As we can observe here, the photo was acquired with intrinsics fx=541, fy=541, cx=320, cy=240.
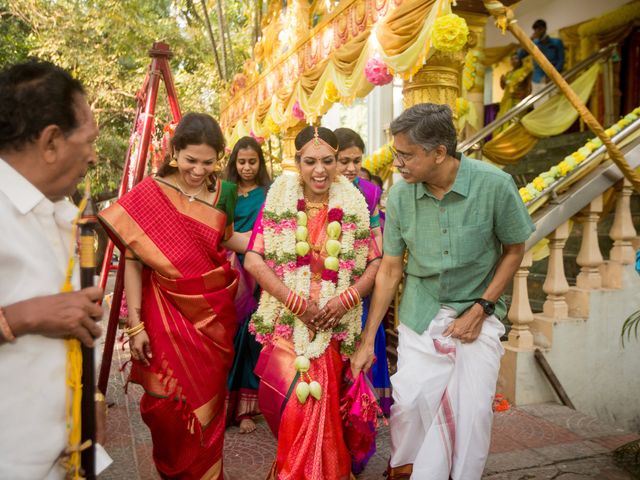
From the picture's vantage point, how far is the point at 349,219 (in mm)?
2807

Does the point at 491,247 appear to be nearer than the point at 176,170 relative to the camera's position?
Yes

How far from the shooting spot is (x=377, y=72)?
225 inches

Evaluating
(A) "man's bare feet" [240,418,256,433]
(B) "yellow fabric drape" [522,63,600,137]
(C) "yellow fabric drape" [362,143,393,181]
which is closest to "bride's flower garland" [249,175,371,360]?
(A) "man's bare feet" [240,418,256,433]

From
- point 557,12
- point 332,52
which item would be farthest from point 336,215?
point 557,12

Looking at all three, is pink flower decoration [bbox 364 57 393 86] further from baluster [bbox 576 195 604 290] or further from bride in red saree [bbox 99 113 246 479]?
bride in red saree [bbox 99 113 246 479]

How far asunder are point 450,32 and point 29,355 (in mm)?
4067

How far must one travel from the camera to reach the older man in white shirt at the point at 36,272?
1268 mm

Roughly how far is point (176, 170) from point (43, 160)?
1512 mm

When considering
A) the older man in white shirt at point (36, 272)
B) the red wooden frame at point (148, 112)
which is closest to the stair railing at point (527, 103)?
the red wooden frame at point (148, 112)

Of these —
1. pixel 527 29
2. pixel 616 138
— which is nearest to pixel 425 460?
pixel 616 138

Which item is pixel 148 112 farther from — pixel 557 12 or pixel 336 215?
pixel 557 12

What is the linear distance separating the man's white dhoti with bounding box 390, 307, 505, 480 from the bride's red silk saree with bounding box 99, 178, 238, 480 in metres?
0.95

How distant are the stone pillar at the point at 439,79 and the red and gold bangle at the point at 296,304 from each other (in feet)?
10.3

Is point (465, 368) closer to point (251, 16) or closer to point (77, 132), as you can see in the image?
point (77, 132)
